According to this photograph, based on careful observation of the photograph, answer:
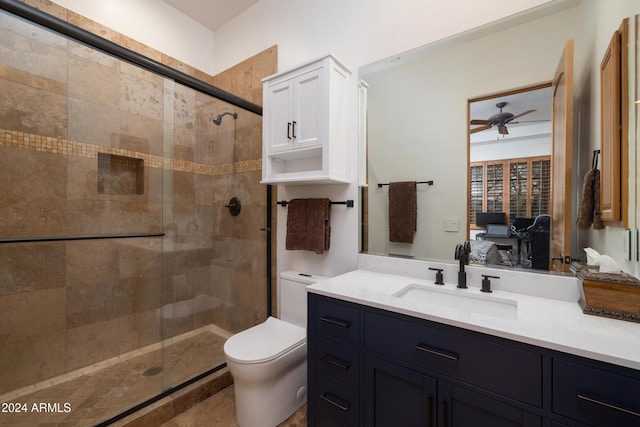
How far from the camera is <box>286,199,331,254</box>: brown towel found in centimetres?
181

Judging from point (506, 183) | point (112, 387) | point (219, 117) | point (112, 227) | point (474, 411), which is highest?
point (219, 117)

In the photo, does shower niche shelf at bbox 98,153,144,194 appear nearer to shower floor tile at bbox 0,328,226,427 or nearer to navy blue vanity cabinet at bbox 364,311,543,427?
shower floor tile at bbox 0,328,226,427

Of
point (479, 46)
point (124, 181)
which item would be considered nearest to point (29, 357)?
point (124, 181)

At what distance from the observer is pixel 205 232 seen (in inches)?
93.1

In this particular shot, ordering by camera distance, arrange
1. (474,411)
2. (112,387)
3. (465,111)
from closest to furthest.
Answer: (474,411) < (465,111) < (112,387)

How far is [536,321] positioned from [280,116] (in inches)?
66.3

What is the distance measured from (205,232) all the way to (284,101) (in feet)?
4.37

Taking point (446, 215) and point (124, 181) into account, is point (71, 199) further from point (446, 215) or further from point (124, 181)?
point (446, 215)

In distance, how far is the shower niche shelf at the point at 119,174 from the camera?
1.96 m

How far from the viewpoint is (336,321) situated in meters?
1.23

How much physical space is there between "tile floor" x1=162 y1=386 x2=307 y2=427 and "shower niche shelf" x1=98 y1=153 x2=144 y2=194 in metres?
1.61

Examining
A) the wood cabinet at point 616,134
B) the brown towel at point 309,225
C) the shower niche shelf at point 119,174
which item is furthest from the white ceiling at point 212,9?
the wood cabinet at point 616,134

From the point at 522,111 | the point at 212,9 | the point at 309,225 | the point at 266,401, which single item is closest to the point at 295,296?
the point at 309,225

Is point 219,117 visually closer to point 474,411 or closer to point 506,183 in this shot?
point 506,183
